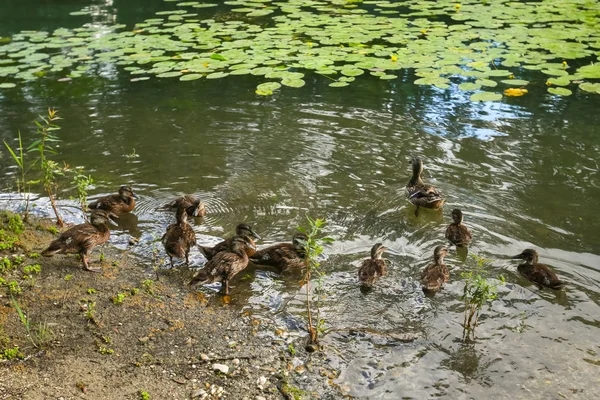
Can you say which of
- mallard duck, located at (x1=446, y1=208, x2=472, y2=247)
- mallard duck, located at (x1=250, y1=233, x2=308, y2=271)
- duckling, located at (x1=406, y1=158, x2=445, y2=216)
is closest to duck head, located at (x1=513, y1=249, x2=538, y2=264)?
mallard duck, located at (x1=446, y1=208, x2=472, y2=247)

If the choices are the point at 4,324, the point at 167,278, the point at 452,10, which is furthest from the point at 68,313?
the point at 452,10

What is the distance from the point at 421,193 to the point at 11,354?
4193 millimetres

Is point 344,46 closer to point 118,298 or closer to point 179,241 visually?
point 179,241

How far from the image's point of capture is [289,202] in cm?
698

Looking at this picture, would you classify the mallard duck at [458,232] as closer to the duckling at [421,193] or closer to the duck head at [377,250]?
the duckling at [421,193]

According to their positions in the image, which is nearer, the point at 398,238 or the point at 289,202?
the point at 398,238

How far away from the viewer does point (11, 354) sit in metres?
4.14

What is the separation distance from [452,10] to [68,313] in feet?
39.4

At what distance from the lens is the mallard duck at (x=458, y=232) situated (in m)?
5.97

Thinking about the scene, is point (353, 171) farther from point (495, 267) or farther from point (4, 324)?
point (4, 324)

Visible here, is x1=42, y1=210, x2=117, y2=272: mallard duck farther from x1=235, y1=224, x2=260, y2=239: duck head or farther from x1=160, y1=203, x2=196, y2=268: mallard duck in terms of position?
x1=235, y1=224, x2=260, y2=239: duck head

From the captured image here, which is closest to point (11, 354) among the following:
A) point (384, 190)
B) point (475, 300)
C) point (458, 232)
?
Result: point (475, 300)

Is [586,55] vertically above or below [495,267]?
above

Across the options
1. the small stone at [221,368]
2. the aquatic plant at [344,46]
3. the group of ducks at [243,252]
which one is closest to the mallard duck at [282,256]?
the group of ducks at [243,252]
